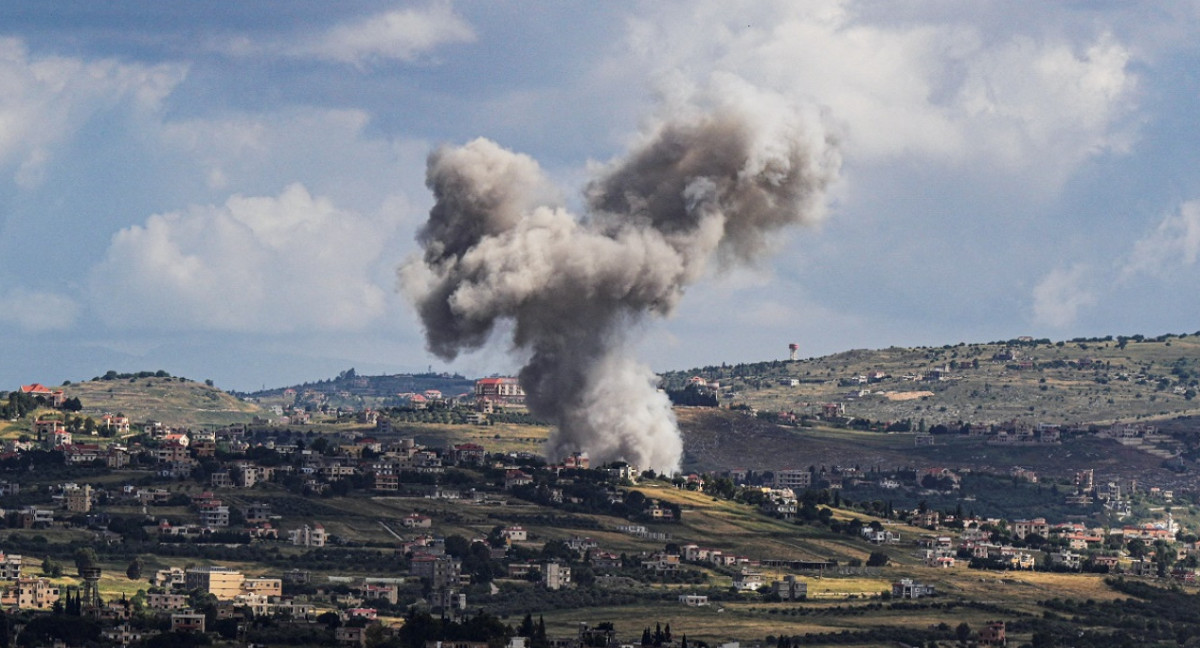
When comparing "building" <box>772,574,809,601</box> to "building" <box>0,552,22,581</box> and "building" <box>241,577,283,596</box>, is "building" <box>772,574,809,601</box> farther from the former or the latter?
"building" <box>0,552,22,581</box>

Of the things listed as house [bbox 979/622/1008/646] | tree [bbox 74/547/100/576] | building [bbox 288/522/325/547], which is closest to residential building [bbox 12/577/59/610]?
tree [bbox 74/547/100/576]

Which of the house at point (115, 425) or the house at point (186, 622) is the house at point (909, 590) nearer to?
the house at point (186, 622)

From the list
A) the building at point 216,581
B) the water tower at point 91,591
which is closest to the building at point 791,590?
the building at point 216,581

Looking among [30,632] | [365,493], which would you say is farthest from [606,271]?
[30,632]

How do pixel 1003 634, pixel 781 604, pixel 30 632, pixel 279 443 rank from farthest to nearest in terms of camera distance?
pixel 279 443
pixel 781 604
pixel 1003 634
pixel 30 632

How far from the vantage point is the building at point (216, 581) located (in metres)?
119

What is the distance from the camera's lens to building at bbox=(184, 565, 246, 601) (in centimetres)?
11888

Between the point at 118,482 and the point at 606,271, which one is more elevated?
the point at 606,271

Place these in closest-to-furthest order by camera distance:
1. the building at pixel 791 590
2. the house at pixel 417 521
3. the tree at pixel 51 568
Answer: the tree at pixel 51 568 → the building at pixel 791 590 → the house at pixel 417 521

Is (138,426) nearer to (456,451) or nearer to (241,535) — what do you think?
(456,451)

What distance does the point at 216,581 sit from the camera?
11962cm

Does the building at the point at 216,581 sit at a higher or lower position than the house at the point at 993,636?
higher

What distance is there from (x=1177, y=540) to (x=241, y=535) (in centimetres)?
6708

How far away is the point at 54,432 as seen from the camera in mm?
174000
